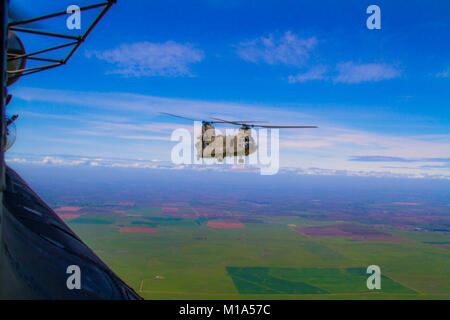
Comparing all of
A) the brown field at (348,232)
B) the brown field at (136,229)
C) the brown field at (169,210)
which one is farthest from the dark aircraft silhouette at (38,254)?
the brown field at (169,210)

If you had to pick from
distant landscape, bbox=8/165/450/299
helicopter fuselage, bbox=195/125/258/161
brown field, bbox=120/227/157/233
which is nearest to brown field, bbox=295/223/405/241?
distant landscape, bbox=8/165/450/299

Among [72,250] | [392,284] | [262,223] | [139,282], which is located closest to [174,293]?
[139,282]

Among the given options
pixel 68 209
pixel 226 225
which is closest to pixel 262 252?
pixel 226 225

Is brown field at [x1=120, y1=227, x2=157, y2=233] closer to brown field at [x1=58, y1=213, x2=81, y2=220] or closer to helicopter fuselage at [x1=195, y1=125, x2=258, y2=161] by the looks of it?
brown field at [x1=58, y1=213, x2=81, y2=220]

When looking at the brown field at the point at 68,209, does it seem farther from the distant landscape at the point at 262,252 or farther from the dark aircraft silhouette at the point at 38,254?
the dark aircraft silhouette at the point at 38,254

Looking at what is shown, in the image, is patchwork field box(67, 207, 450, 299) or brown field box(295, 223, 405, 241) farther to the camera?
brown field box(295, 223, 405, 241)
